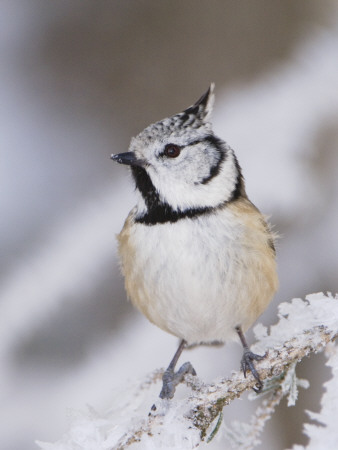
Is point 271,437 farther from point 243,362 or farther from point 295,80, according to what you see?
point 295,80

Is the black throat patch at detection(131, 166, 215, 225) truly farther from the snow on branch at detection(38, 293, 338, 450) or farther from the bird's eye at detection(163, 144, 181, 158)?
the snow on branch at detection(38, 293, 338, 450)

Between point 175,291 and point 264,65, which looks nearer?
point 175,291

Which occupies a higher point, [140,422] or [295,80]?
[295,80]

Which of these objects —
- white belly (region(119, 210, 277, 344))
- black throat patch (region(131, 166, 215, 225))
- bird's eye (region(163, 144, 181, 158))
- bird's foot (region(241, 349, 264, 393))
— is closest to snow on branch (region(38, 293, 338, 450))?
bird's foot (region(241, 349, 264, 393))

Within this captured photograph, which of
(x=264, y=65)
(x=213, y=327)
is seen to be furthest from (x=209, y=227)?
(x=264, y=65)

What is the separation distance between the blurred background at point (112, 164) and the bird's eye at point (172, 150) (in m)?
0.37

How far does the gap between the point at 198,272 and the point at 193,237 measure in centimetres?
13

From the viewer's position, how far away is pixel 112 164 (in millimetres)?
3938

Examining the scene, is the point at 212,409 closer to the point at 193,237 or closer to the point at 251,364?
the point at 251,364

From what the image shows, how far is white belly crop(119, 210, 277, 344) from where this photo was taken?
208 cm

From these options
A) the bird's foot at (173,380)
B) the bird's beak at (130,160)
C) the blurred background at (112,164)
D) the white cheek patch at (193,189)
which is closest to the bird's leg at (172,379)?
the bird's foot at (173,380)

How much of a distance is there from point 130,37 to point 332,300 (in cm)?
305

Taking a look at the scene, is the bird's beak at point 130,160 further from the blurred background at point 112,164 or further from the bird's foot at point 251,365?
the bird's foot at point 251,365

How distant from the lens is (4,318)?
2.92m
